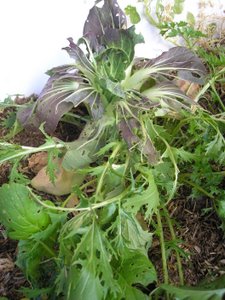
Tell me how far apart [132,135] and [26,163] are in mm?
295

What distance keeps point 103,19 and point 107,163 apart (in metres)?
0.36

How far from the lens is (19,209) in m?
0.88

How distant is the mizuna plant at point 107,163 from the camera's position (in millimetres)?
862

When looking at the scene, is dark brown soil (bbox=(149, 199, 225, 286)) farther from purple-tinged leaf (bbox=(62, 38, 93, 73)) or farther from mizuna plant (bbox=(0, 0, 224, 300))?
purple-tinged leaf (bbox=(62, 38, 93, 73))

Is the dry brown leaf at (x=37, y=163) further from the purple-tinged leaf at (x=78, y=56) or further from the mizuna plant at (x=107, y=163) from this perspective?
the purple-tinged leaf at (x=78, y=56)

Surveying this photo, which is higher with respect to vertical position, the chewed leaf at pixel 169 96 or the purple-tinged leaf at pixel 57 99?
the purple-tinged leaf at pixel 57 99

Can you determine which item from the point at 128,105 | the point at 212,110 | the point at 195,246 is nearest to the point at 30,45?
the point at 128,105

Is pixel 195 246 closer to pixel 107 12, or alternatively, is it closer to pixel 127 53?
pixel 127 53

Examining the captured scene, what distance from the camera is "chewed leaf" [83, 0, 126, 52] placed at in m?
1.13

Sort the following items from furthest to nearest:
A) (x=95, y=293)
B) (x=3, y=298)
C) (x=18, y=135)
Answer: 1. (x=18, y=135)
2. (x=3, y=298)
3. (x=95, y=293)

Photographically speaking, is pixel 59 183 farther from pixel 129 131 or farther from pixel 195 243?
pixel 195 243

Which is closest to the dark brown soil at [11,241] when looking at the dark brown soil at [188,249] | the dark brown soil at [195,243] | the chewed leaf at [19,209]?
the dark brown soil at [188,249]

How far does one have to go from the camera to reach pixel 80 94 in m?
1.08

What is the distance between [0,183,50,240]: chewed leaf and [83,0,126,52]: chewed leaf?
405 millimetres
